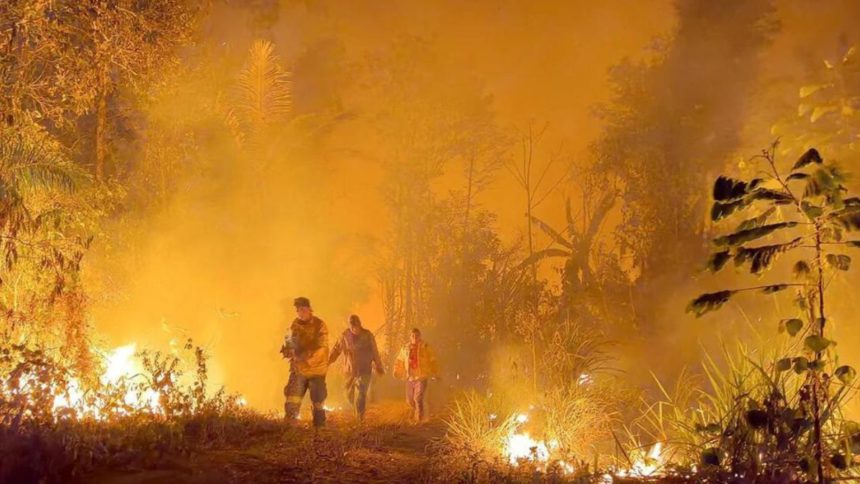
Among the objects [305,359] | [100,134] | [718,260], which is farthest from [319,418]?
[718,260]

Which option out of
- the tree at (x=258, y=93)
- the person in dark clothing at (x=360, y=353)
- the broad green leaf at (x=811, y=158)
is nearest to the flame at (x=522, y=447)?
the broad green leaf at (x=811, y=158)

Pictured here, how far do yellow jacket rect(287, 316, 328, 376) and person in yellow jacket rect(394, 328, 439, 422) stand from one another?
2.78 m

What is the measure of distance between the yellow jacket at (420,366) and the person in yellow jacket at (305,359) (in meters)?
2.62

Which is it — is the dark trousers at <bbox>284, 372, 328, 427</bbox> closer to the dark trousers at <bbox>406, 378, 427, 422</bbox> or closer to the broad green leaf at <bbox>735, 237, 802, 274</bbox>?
the dark trousers at <bbox>406, 378, 427, 422</bbox>

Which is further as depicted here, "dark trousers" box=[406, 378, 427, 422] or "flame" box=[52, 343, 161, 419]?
"dark trousers" box=[406, 378, 427, 422]

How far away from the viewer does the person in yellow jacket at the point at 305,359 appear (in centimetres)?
1093

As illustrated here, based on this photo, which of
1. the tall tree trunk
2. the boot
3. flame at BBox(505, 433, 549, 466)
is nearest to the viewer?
flame at BBox(505, 433, 549, 466)

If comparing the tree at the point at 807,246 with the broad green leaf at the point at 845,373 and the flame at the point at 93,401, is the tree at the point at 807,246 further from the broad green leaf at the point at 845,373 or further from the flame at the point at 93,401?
the flame at the point at 93,401

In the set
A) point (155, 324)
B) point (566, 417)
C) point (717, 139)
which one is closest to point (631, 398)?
point (566, 417)

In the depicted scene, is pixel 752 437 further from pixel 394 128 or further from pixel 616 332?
pixel 394 128

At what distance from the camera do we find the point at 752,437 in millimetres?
6074

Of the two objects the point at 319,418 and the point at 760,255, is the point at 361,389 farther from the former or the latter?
the point at 760,255

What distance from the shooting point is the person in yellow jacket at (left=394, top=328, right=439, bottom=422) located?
44.3 ft

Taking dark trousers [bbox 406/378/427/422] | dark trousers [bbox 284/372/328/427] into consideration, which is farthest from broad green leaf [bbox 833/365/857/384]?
dark trousers [bbox 406/378/427/422]
